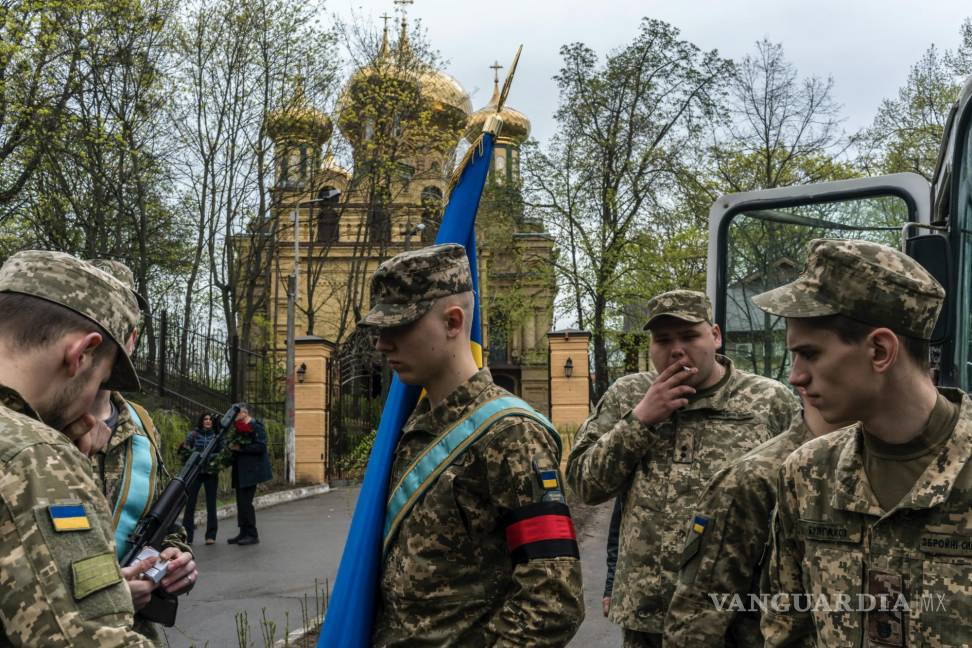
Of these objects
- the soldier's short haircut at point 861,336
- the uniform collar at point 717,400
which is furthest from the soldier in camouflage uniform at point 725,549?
the uniform collar at point 717,400

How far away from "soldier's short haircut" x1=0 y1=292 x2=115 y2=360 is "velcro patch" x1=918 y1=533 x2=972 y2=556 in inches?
71.3

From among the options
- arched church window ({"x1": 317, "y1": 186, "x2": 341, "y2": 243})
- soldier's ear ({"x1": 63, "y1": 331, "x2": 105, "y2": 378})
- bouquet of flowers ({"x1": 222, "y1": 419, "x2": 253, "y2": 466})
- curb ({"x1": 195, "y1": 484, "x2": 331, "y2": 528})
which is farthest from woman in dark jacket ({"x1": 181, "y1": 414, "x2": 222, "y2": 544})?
arched church window ({"x1": 317, "y1": 186, "x2": 341, "y2": 243})

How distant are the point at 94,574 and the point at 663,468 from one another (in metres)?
2.64

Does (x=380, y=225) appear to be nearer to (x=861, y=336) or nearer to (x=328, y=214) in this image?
(x=328, y=214)

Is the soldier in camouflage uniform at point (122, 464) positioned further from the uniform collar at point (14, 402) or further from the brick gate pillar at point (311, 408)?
the brick gate pillar at point (311, 408)

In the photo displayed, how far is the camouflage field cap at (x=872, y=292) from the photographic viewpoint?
216 cm

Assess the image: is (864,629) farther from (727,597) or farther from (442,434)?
(442,434)

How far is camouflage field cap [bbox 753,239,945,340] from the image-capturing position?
7.09ft

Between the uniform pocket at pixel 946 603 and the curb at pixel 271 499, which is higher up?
the uniform pocket at pixel 946 603

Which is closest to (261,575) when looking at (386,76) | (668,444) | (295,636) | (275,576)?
(275,576)

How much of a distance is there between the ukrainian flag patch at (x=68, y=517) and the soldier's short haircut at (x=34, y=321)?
38cm

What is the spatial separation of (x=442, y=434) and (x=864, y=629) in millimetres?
1201

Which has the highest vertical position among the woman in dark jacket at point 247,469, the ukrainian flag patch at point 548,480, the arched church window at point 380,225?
the arched church window at point 380,225

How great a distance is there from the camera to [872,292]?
2.18 m
